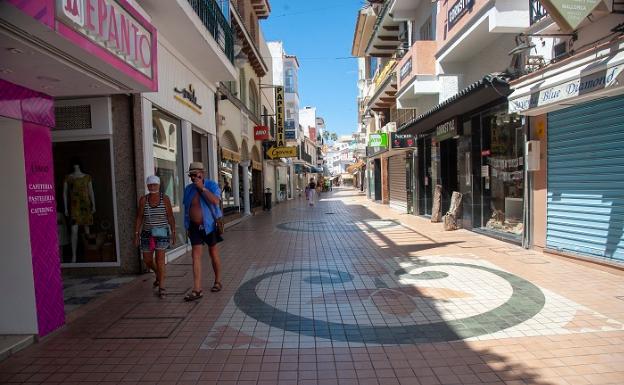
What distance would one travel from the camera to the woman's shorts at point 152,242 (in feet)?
18.3

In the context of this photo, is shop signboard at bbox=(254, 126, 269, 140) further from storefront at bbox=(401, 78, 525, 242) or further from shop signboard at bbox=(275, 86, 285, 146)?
storefront at bbox=(401, 78, 525, 242)

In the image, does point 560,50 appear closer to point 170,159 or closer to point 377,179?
point 170,159

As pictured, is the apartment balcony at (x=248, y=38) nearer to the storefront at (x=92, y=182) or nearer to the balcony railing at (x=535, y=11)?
the storefront at (x=92, y=182)

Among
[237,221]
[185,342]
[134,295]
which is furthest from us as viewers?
[237,221]

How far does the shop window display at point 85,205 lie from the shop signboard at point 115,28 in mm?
2323

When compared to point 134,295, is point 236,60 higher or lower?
higher

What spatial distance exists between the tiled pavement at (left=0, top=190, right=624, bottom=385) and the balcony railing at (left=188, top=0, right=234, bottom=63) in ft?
17.9

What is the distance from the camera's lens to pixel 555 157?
24.9ft

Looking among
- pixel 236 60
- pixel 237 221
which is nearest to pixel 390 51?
pixel 236 60

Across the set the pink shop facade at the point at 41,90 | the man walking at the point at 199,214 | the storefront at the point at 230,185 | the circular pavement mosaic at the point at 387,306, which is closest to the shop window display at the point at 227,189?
the storefront at the point at 230,185

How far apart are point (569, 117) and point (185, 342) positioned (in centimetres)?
702

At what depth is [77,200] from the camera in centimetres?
723

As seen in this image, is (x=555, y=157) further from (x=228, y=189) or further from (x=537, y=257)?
(x=228, y=189)

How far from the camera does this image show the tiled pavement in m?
3.42
